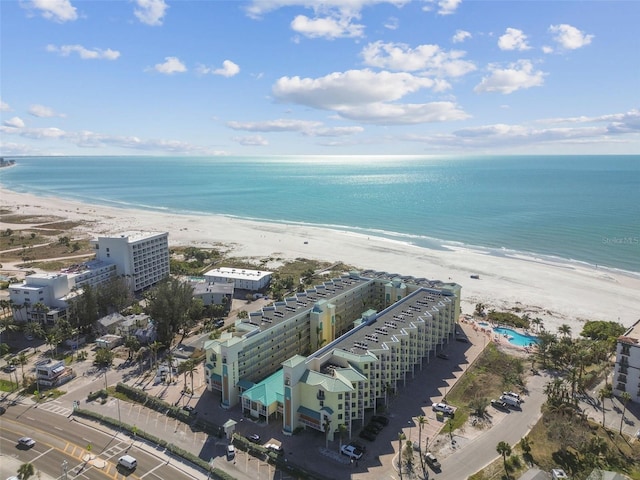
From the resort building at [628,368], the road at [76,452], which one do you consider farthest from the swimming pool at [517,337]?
the road at [76,452]

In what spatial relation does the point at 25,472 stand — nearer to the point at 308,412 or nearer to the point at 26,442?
the point at 26,442

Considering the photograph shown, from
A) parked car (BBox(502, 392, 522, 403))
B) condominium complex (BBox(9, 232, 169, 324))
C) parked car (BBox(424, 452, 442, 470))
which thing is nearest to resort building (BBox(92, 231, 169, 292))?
condominium complex (BBox(9, 232, 169, 324))

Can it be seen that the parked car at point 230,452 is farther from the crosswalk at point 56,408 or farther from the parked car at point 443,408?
the parked car at point 443,408

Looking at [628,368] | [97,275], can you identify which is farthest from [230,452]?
[97,275]

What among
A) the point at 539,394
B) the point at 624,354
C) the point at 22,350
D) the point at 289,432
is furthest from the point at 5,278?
the point at 624,354

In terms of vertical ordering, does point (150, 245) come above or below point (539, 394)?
above

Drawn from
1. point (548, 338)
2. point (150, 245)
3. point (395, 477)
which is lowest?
point (395, 477)

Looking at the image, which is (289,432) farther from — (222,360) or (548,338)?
(548,338)

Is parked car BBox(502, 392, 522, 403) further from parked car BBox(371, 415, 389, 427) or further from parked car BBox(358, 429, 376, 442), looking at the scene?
parked car BBox(358, 429, 376, 442)
